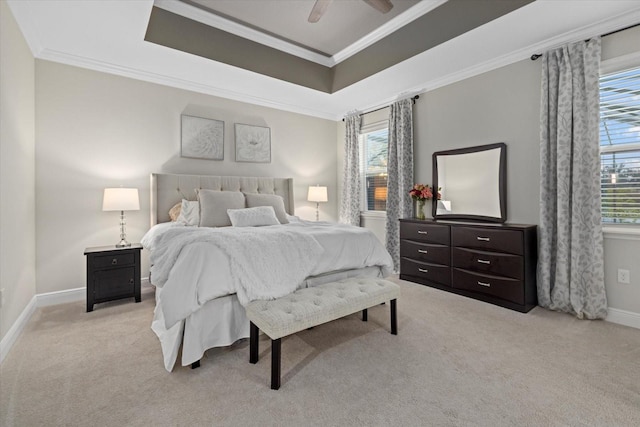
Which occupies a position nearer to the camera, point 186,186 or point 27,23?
point 27,23

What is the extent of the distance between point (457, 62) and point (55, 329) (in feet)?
15.8

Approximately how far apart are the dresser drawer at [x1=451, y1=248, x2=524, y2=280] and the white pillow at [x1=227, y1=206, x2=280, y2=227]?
2120mm

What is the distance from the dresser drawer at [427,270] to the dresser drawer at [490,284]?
0.30 ft

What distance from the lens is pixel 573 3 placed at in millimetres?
2426

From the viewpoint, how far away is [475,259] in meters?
3.24

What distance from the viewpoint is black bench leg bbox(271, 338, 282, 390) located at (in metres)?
1.69

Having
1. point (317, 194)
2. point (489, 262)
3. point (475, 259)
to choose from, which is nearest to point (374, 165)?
point (317, 194)

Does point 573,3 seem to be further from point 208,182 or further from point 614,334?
point 208,182

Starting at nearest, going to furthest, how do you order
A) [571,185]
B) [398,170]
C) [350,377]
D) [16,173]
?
[350,377] < [16,173] < [571,185] < [398,170]

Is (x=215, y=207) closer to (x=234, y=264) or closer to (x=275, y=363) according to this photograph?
(x=234, y=264)

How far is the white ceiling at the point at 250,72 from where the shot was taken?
8.23 feet

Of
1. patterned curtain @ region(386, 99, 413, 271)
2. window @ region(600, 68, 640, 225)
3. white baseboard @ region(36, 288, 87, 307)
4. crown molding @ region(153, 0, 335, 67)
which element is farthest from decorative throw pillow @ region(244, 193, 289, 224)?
window @ region(600, 68, 640, 225)

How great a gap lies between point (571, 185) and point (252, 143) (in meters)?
3.90

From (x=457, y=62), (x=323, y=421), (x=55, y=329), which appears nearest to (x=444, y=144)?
(x=457, y=62)
